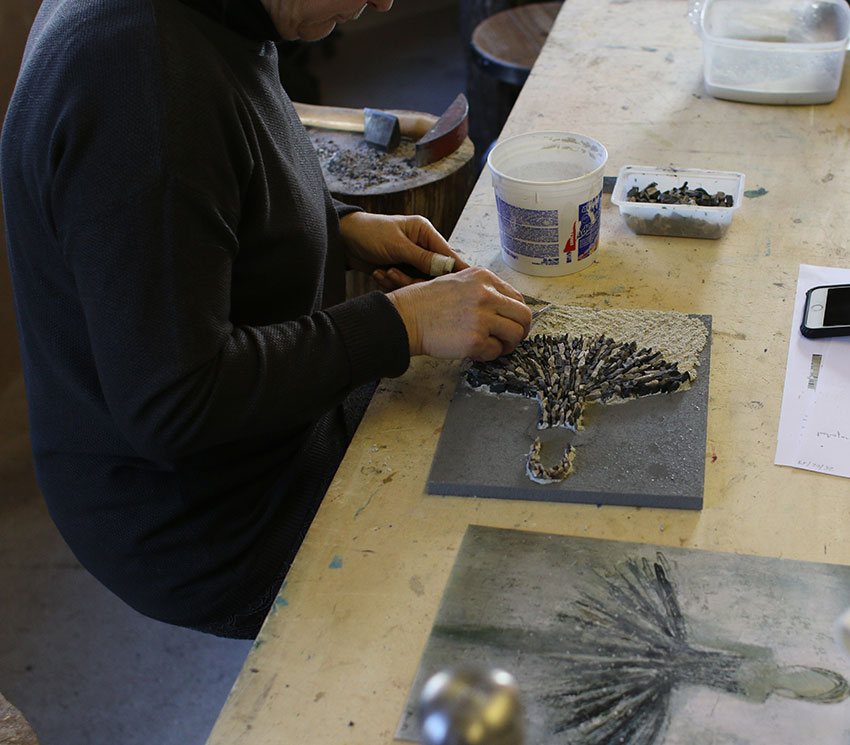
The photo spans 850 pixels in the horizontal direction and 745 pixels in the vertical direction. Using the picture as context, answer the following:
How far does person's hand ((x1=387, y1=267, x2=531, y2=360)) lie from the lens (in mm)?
1018

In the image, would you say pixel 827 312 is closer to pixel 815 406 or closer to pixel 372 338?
pixel 815 406

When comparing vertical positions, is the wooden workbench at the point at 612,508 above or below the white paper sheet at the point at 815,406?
below

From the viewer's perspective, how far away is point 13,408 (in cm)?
203

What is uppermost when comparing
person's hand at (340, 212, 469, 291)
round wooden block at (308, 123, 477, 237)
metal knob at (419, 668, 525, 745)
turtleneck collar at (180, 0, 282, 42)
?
turtleneck collar at (180, 0, 282, 42)

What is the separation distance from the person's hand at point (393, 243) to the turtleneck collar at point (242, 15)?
15.1 inches

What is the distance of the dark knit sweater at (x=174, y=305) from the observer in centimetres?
78

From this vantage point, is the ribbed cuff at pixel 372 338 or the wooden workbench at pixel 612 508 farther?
the ribbed cuff at pixel 372 338

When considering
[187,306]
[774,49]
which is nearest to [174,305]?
[187,306]

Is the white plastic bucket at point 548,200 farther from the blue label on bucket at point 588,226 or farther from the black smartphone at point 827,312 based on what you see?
the black smartphone at point 827,312

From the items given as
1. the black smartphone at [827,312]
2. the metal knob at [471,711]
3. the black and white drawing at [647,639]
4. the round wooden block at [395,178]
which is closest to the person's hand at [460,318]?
the black and white drawing at [647,639]

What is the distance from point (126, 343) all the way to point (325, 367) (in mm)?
218

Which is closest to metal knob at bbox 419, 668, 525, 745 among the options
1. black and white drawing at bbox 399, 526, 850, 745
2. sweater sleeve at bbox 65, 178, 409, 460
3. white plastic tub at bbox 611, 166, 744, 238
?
black and white drawing at bbox 399, 526, 850, 745

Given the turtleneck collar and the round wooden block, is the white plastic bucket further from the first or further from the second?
the round wooden block

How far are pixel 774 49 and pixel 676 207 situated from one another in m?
0.58
